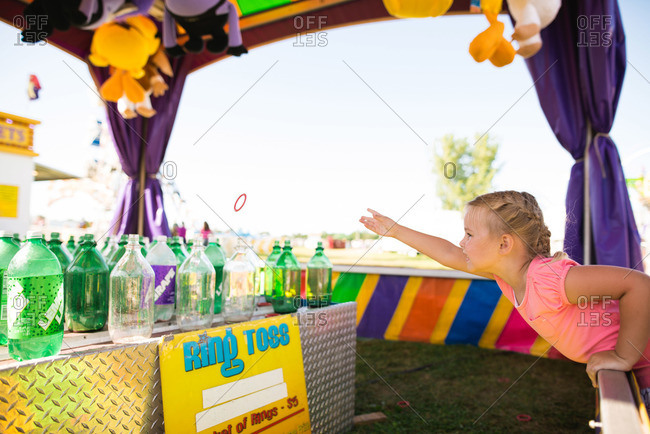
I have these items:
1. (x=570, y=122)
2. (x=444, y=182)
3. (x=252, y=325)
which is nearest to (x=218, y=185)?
(x=252, y=325)

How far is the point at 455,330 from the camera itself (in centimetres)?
408

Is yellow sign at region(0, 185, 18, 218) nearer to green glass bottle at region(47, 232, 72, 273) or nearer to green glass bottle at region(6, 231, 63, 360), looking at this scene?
green glass bottle at region(47, 232, 72, 273)

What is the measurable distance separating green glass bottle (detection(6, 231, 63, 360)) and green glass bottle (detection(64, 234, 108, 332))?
23 cm

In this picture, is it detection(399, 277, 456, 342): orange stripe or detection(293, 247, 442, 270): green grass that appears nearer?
detection(399, 277, 456, 342): orange stripe

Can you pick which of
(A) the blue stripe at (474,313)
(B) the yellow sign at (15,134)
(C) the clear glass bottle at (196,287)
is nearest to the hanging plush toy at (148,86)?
(B) the yellow sign at (15,134)

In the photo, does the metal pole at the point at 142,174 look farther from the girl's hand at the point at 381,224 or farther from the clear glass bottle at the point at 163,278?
the girl's hand at the point at 381,224

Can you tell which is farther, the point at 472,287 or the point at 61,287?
the point at 472,287

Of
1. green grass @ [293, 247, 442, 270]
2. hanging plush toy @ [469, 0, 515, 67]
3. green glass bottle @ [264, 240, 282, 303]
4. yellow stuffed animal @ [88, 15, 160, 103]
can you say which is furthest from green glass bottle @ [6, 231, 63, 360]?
green grass @ [293, 247, 442, 270]

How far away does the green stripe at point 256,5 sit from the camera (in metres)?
4.20

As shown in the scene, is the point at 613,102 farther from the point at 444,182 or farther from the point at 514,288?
the point at 444,182

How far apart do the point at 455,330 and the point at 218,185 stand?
308 centimetres

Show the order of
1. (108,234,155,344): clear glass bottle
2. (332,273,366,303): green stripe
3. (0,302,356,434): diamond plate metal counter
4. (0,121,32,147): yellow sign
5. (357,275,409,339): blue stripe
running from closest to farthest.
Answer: (0,302,356,434): diamond plate metal counter → (108,234,155,344): clear glass bottle → (357,275,409,339): blue stripe → (332,273,366,303): green stripe → (0,121,32,147): yellow sign

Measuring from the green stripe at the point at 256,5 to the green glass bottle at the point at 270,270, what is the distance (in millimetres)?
2972

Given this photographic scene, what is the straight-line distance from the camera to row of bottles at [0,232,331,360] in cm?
129
